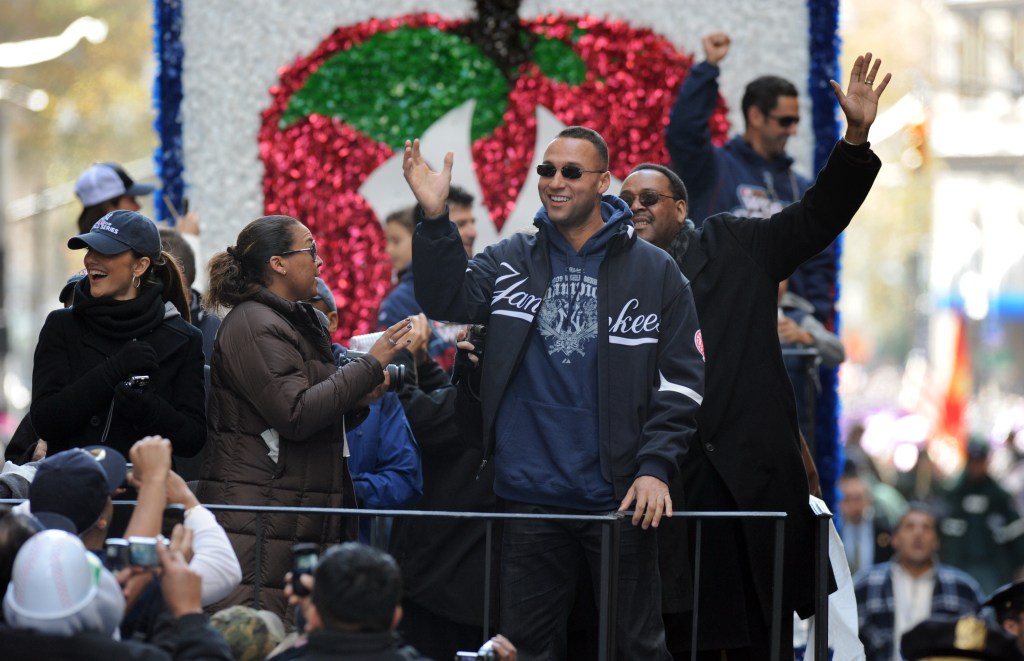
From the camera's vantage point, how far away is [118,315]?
596 centimetres

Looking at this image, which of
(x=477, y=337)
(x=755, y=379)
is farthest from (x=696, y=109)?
(x=477, y=337)

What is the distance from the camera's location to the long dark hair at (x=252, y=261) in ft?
19.9

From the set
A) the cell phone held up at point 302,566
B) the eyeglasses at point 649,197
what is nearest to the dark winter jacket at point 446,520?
the eyeglasses at point 649,197

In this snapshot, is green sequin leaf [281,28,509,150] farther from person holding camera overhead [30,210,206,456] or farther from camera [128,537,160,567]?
camera [128,537,160,567]

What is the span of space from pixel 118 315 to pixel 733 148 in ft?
12.3

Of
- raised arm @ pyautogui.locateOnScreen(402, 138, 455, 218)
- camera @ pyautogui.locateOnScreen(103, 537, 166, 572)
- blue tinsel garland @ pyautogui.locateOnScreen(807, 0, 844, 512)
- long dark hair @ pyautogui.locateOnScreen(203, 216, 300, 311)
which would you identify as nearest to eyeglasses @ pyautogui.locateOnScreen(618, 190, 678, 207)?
raised arm @ pyautogui.locateOnScreen(402, 138, 455, 218)

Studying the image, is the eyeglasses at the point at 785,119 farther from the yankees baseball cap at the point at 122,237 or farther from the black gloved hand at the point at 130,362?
the black gloved hand at the point at 130,362

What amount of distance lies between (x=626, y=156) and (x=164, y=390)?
484 cm

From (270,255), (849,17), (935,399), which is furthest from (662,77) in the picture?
(849,17)

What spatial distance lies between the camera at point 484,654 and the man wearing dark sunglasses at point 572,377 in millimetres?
281

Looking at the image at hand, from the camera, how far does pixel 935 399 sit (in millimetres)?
26922

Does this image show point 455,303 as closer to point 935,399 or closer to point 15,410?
point 935,399

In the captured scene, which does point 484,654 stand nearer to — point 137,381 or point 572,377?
point 572,377

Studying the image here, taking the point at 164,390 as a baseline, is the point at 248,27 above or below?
above
